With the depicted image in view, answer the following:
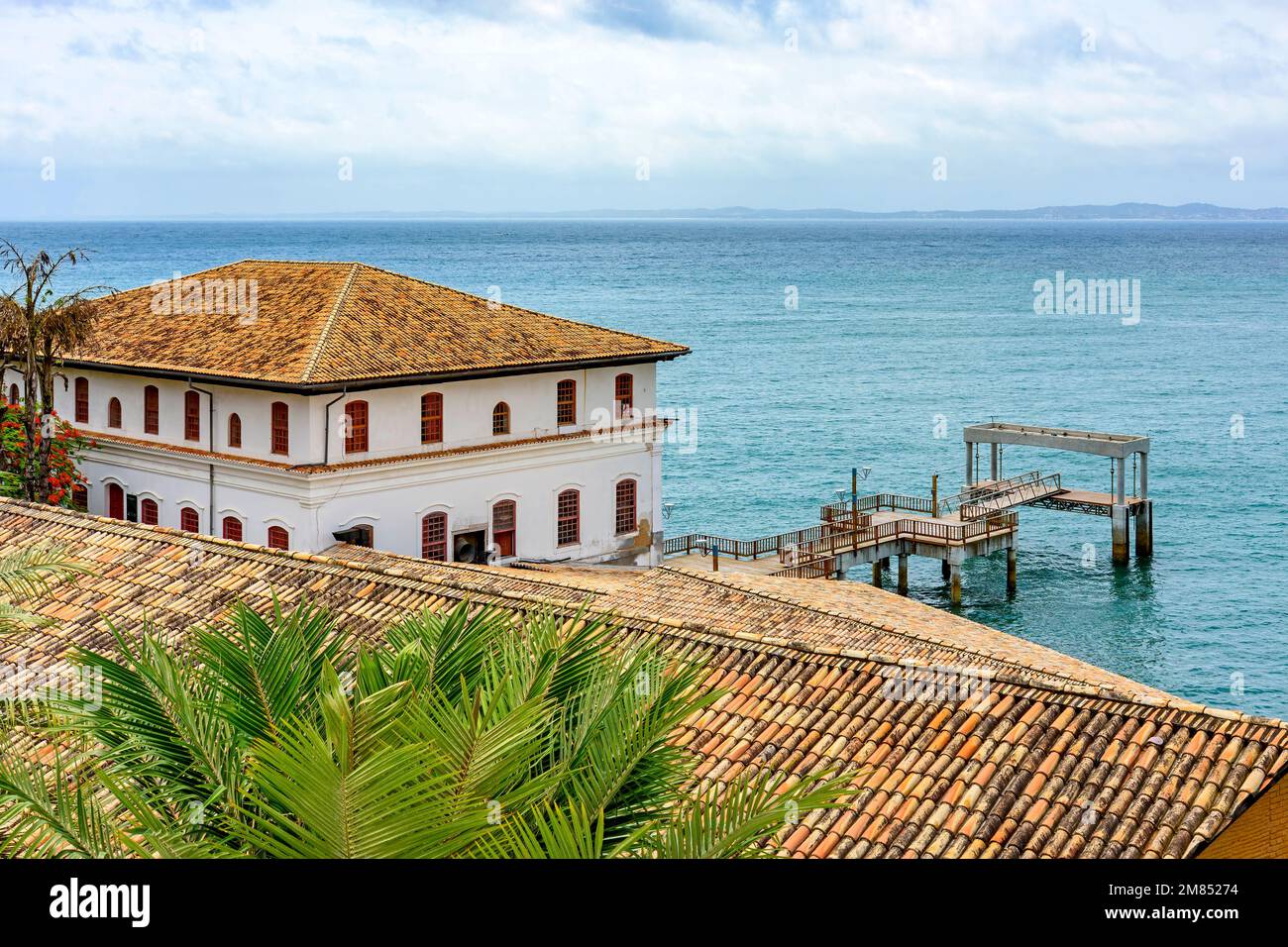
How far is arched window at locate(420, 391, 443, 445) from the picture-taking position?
4200 cm

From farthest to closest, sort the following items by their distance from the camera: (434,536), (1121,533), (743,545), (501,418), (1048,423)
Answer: (1048,423)
(1121,533)
(743,545)
(501,418)
(434,536)

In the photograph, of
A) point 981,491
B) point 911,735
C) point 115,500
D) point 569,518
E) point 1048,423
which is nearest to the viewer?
point 911,735

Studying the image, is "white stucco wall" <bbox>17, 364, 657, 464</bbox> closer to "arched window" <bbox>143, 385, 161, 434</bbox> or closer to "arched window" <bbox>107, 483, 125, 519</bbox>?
"arched window" <bbox>143, 385, 161, 434</bbox>

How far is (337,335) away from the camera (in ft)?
135

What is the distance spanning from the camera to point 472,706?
9250mm

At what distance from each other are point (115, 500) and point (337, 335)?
8.99m

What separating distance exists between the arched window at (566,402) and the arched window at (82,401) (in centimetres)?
1371

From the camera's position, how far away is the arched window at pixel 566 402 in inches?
1796

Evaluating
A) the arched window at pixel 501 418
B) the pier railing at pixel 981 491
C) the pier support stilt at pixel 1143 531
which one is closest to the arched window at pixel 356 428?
the arched window at pixel 501 418

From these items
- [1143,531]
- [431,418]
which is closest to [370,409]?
[431,418]

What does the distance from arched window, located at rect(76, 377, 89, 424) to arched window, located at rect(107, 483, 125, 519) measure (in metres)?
2.53

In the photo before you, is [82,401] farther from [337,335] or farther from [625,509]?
[625,509]

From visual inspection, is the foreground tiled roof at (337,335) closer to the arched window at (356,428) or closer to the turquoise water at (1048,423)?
the arched window at (356,428)
